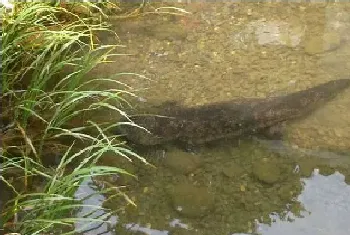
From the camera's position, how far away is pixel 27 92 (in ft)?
11.9

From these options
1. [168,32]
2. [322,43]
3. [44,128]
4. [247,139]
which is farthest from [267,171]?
[168,32]

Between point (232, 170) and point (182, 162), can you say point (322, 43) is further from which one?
point (182, 162)

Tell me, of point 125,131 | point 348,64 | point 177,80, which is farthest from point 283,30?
point 125,131

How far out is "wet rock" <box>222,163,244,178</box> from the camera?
3.83 meters

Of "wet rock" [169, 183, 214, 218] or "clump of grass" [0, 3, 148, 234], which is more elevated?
"clump of grass" [0, 3, 148, 234]

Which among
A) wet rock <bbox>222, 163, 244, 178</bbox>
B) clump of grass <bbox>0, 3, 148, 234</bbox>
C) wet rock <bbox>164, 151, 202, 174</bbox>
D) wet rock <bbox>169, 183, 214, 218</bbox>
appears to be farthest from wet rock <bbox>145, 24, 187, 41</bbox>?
wet rock <bbox>169, 183, 214, 218</bbox>

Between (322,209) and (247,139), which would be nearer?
(322,209)

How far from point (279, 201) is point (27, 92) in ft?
6.20

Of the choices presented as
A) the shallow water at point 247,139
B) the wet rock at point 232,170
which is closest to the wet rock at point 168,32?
the shallow water at point 247,139

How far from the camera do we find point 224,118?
4.20 meters

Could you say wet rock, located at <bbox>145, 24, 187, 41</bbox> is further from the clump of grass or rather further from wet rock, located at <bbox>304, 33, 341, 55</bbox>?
wet rock, located at <bbox>304, 33, 341, 55</bbox>

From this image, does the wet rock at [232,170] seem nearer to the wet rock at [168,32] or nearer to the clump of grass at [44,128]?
the clump of grass at [44,128]

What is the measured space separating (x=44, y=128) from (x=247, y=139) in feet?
5.14

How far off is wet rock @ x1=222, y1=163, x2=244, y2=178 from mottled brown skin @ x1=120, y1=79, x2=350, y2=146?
325 mm
